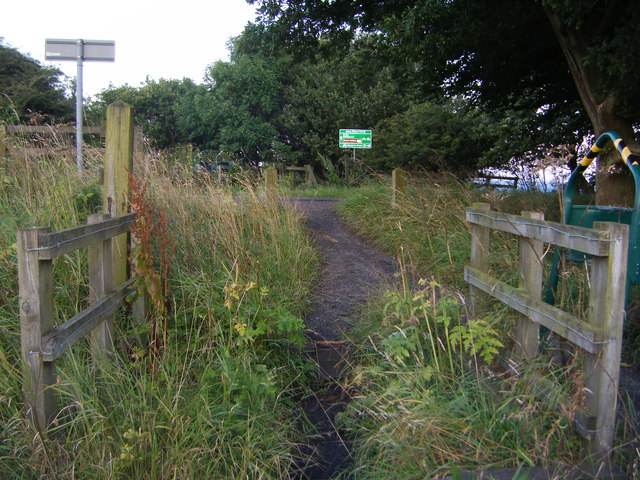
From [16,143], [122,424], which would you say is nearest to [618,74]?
[122,424]

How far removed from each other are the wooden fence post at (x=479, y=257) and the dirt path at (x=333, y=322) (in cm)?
104

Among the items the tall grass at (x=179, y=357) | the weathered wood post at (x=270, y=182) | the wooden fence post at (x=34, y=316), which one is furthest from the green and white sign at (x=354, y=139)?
the wooden fence post at (x=34, y=316)

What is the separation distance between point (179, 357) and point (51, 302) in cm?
103

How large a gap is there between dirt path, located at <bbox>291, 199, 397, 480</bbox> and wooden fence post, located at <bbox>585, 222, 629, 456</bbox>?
54.6 inches

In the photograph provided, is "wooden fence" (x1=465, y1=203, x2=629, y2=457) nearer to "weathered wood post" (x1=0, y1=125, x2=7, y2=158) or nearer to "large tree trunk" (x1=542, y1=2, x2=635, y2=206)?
"large tree trunk" (x1=542, y1=2, x2=635, y2=206)

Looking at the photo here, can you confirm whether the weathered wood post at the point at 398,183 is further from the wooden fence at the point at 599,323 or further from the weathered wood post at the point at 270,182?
the wooden fence at the point at 599,323

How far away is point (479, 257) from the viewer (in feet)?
12.8

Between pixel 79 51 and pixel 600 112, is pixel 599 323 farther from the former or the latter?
pixel 79 51

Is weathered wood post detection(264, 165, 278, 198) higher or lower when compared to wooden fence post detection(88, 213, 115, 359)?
higher

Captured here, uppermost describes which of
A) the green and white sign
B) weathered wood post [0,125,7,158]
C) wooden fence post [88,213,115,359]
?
the green and white sign

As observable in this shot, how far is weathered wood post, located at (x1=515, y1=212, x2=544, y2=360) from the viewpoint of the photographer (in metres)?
3.05

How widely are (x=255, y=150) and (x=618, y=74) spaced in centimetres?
2172

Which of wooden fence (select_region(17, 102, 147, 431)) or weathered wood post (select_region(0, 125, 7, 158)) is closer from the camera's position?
wooden fence (select_region(17, 102, 147, 431))

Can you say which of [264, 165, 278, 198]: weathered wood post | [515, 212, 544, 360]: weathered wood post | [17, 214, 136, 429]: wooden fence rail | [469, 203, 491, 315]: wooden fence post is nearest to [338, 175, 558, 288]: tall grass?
[469, 203, 491, 315]: wooden fence post
